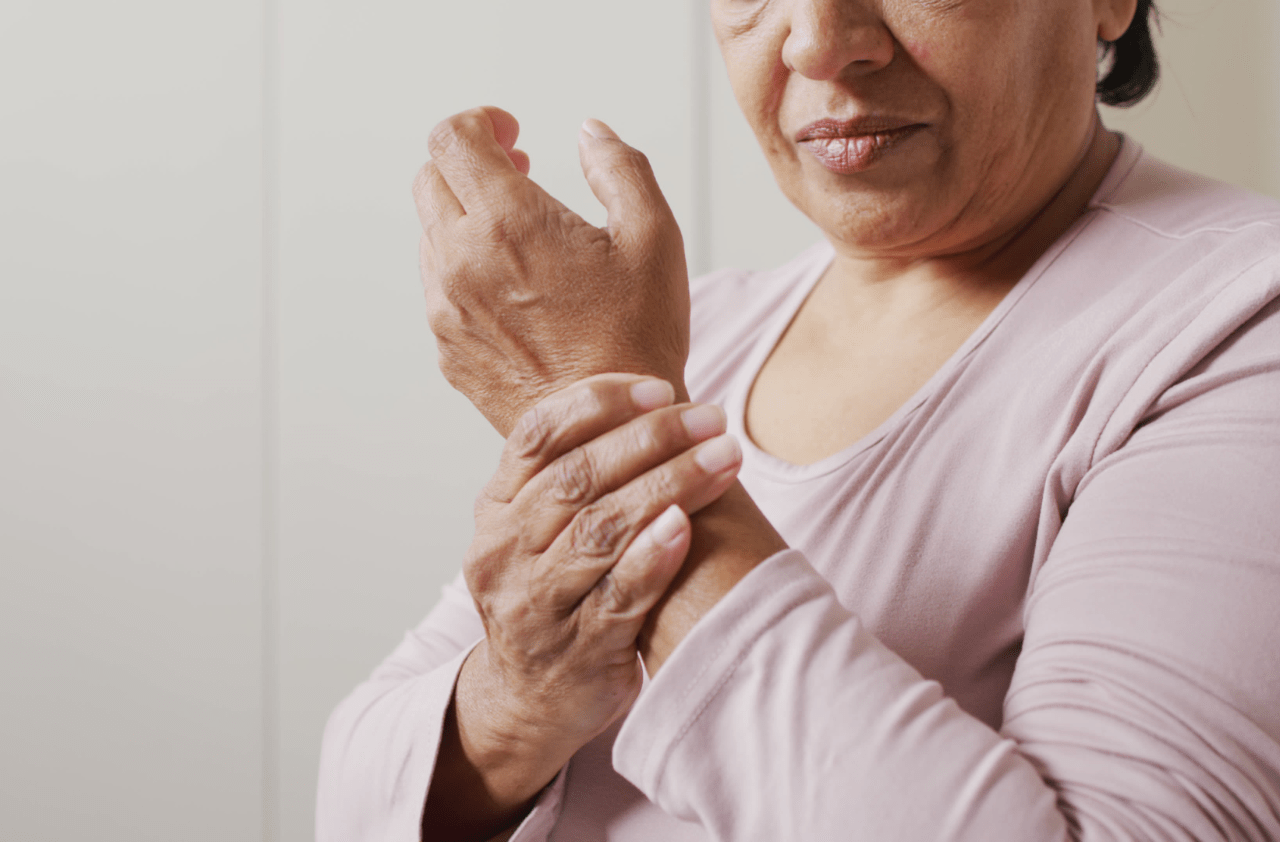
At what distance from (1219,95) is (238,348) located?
1.53 m

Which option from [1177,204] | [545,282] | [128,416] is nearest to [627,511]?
[545,282]

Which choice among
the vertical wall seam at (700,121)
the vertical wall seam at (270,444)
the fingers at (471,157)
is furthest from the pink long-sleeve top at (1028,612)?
the vertical wall seam at (270,444)

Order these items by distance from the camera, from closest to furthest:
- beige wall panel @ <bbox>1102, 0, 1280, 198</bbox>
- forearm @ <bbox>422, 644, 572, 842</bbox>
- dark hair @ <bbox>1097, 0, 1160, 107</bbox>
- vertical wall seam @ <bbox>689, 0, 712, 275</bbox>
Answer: forearm @ <bbox>422, 644, 572, 842</bbox> < dark hair @ <bbox>1097, 0, 1160, 107</bbox> < beige wall panel @ <bbox>1102, 0, 1280, 198</bbox> < vertical wall seam @ <bbox>689, 0, 712, 275</bbox>

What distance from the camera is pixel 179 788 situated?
1.71 metres

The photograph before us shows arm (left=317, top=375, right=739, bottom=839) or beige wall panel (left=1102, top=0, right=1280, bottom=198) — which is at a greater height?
beige wall panel (left=1102, top=0, right=1280, bottom=198)

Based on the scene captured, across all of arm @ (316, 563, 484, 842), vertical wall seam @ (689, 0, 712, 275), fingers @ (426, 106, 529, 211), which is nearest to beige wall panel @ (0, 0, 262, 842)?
vertical wall seam @ (689, 0, 712, 275)

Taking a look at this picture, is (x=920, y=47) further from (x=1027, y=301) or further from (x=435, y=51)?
(x=435, y=51)

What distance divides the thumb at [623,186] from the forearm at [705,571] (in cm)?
19

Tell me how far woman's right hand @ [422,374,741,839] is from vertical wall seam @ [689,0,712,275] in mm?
1109

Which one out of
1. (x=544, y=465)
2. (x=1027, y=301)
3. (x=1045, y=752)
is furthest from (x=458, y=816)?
(x=1027, y=301)

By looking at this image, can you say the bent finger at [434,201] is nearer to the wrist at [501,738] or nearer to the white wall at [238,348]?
the wrist at [501,738]

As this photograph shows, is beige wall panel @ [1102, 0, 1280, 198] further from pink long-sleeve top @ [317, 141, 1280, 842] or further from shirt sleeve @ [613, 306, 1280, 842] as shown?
shirt sleeve @ [613, 306, 1280, 842]

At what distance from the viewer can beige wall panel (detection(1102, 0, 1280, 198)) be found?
1224 mm

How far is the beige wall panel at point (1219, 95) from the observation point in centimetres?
122
